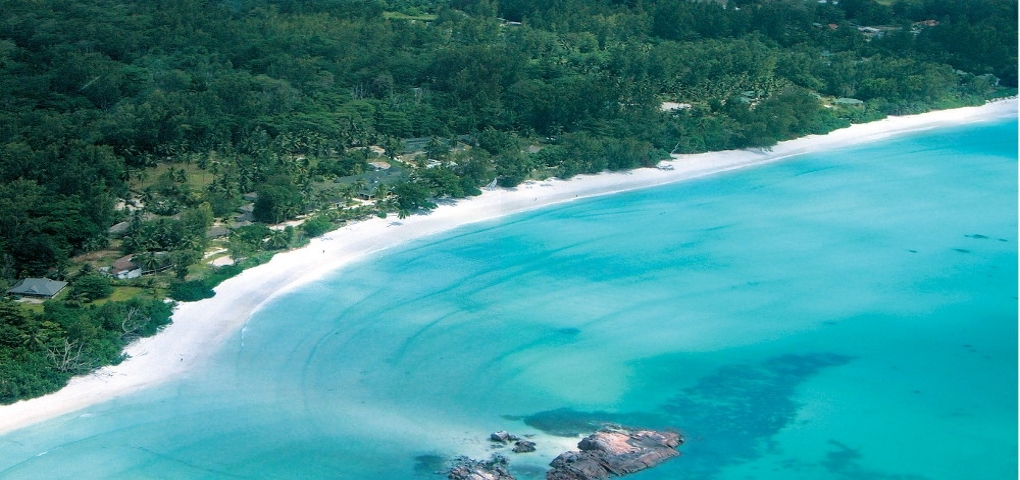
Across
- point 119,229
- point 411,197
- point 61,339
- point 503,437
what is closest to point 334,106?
point 411,197

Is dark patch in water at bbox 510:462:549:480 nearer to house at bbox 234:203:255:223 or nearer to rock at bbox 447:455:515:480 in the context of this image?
rock at bbox 447:455:515:480

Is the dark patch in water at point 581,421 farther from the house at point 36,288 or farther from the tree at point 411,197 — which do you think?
the tree at point 411,197

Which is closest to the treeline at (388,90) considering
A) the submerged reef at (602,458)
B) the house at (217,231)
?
the house at (217,231)

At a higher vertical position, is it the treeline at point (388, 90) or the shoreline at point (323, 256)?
the treeline at point (388, 90)

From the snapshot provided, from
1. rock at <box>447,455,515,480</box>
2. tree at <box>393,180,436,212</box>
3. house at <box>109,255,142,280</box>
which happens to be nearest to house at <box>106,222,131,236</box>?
house at <box>109,255,142,280</box>

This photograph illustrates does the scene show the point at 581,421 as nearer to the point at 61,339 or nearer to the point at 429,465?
the point at 429,465
